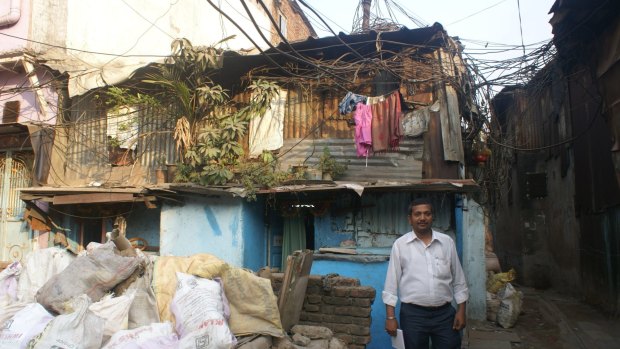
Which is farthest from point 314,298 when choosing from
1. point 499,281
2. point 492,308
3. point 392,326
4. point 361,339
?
point 499,281

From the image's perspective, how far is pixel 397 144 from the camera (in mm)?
8898

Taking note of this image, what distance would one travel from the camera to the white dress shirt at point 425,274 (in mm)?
3736

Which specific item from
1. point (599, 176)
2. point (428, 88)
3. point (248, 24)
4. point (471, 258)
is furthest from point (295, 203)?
point (248, 24)

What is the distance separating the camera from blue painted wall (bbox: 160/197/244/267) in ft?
30.2

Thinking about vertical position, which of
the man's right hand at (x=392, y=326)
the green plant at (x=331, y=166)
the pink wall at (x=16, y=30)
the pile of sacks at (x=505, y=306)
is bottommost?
the pile of sacks at (x=505, y=306)

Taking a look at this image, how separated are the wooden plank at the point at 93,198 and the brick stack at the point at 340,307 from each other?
4806 mm

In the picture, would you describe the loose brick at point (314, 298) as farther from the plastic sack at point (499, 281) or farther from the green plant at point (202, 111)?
the plastic sack at point (499, 281)

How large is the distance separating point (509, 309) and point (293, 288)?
267 inches

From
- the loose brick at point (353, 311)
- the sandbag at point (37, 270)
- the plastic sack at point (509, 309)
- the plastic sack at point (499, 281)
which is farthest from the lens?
the plastic sack at point (499, 281)

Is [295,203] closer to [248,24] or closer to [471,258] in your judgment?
[471,258]

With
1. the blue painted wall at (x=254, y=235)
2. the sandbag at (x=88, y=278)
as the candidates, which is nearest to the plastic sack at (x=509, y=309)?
the blue painted wall at (x=254, y=235)

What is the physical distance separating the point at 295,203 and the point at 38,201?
5336mm

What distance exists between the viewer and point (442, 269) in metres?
3.79

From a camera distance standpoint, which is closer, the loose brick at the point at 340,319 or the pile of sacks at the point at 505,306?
the loose brick at the point at 340,319
